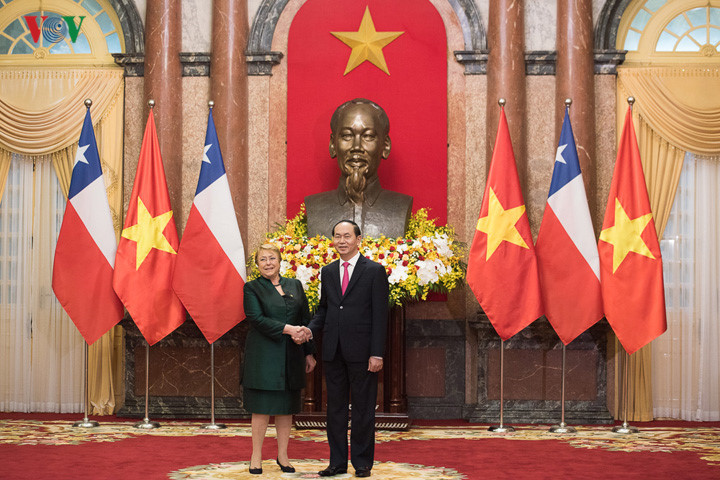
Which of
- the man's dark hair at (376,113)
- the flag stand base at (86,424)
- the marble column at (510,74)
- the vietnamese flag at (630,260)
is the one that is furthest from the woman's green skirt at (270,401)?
the marble column at (510,74)

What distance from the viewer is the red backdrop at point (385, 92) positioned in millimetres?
8992

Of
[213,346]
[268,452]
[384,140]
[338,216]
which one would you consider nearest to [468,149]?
[384,140]

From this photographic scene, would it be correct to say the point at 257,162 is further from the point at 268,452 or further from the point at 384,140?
the point at 268,452

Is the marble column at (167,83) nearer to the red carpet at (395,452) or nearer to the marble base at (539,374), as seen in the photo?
the red carpet at (395,452)

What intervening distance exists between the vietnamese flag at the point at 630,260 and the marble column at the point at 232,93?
336 cm

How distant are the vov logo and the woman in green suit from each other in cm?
477

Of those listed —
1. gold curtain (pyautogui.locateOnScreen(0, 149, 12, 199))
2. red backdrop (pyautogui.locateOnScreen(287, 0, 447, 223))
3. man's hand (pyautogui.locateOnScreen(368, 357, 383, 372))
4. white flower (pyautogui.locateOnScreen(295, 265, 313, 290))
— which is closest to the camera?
man's hand (pyautogui.locateOnScreen(368, 357, 383, 372))

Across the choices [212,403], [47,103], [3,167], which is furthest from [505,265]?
[3,167]

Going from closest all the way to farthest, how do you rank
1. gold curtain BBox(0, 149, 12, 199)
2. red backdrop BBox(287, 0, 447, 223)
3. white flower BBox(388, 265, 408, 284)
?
1. white flower BBox(388, 265, 408, 284)
2. red backdrop BBox(287, 0, 447, 223)
3. gold curtain BBox(0, 149, 12, 199)

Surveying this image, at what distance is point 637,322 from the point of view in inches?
299

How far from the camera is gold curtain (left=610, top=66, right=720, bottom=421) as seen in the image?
872 cm

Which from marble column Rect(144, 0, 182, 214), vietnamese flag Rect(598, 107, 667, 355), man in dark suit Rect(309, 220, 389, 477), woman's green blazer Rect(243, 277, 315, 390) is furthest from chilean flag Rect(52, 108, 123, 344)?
vietnamese flag Rect(598, 107, 667, 355)

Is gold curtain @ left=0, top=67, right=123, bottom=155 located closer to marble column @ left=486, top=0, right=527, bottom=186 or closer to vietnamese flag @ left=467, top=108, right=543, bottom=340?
marble column @ left=486, top=0, right=527, bottom=186

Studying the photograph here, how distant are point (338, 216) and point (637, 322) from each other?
2.65m
